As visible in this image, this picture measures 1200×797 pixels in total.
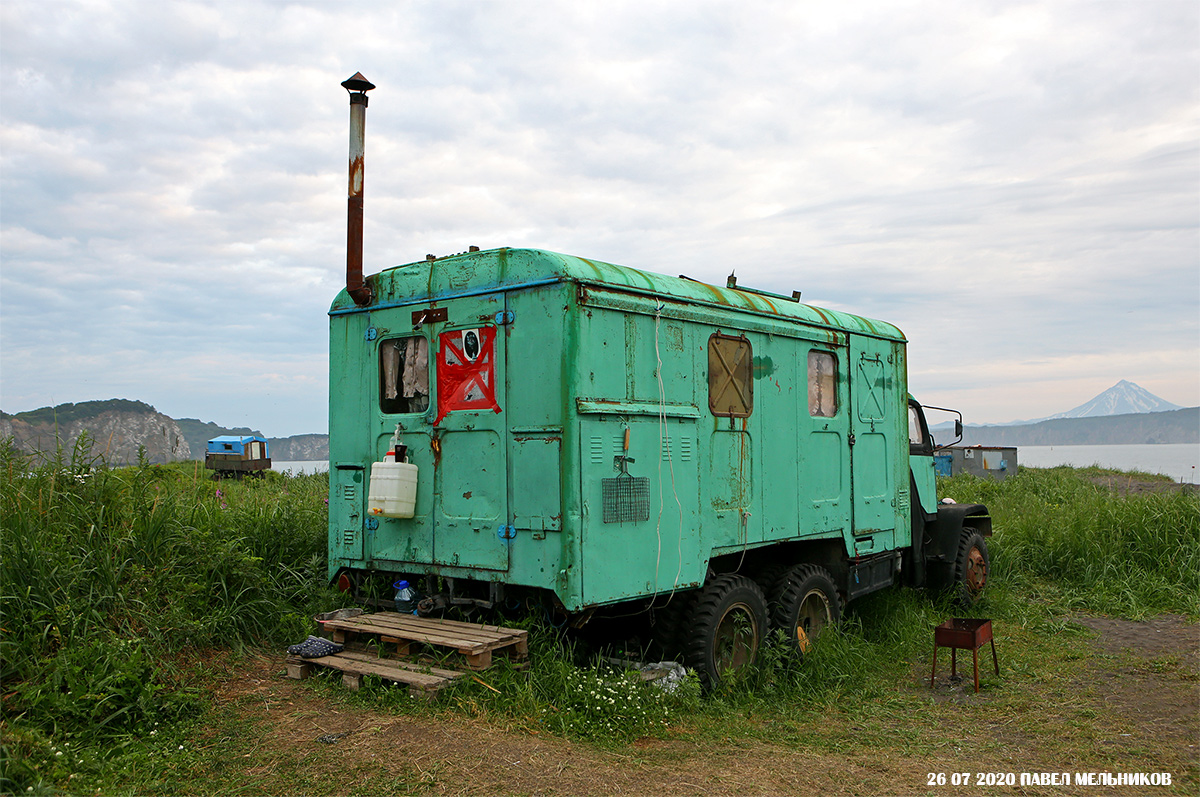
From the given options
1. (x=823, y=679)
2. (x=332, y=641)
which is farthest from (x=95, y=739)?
(x=823, y=679)

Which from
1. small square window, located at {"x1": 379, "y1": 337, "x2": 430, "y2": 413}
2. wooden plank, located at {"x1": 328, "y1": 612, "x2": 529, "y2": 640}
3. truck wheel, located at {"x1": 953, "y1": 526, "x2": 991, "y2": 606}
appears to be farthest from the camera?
truck wheel, located at {"x1": 953, "y1": 526, "x2": 991, "y2": 606}

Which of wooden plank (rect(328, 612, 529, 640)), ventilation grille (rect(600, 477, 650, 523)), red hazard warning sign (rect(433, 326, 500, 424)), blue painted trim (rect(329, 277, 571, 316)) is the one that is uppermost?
blue painted trim (rect(329, 277, 571, 316))

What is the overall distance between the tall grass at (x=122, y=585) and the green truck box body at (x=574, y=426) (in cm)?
75

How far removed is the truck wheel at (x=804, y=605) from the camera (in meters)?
6.78

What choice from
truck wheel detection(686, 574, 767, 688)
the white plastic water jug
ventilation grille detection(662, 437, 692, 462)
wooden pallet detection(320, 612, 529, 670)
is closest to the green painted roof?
ventilation grille detection(662, 437, 692, 462)

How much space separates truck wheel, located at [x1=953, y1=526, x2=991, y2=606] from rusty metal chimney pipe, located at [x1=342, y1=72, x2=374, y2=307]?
273 inches

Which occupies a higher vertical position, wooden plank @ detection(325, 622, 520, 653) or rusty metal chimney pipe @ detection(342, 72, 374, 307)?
rusty metal chimney pipe @ detection(342, 72, 374, 307)

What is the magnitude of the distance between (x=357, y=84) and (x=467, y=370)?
2.39 metres

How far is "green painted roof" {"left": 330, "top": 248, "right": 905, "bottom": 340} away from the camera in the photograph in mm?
5406

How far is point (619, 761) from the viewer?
4.59m

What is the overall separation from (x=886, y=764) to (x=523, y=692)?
2160 millimetres

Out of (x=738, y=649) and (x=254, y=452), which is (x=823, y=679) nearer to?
(x=738, y=649)

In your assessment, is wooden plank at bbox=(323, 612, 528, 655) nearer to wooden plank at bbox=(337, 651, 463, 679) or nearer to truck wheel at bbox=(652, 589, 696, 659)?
wooden plank at bbox=(337, 651, 463, 679)

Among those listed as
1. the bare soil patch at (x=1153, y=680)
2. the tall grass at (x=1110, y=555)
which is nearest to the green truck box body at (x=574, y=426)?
the bare soil patch at (x=1153, y=680)
